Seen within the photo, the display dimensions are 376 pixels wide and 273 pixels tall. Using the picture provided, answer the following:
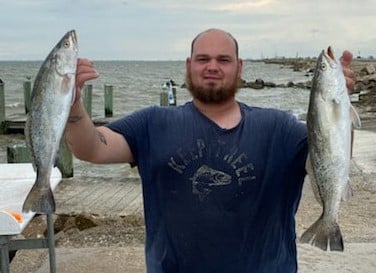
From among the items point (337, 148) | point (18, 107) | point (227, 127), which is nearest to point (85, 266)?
point (227, 127)

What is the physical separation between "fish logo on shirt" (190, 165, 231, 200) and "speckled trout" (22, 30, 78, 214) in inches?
27.7

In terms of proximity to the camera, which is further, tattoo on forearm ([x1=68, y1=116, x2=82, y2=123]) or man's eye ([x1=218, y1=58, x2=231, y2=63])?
man's eye ([x1=218, y1=58, x2=231, y2=63])

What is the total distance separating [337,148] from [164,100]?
1531 cm

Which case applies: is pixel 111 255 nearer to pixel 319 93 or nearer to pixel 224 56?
pixel 224 56

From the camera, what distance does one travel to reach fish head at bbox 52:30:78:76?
236 centimetres

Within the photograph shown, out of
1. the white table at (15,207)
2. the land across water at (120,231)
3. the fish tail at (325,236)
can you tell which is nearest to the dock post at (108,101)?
the land across water at (120,231)

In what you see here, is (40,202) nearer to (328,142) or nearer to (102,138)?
(102,138)

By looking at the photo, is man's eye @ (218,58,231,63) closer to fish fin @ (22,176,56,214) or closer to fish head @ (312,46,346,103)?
fish head @ (312,46,346,103)

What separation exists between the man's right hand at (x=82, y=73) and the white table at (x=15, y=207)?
0.87 meters

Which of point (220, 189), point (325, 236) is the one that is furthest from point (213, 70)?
point (325, 236)

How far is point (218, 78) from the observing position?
2955 millimetres

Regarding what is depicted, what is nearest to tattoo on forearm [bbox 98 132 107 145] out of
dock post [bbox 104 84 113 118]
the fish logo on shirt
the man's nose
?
the fish logo on shirt

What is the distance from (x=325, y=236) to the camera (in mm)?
2684

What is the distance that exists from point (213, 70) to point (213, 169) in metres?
0.49
